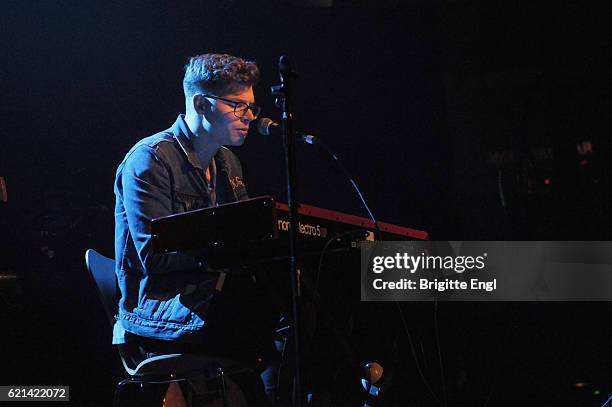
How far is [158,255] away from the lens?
2.43 meters

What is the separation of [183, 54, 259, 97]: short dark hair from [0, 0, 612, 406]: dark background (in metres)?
1.06

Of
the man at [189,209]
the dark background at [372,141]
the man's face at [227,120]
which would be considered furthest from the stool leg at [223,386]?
the man's face at [227,120]

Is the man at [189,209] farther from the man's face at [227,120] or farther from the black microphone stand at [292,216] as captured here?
the black microphone stand at [292,216]

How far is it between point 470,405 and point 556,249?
1299mm

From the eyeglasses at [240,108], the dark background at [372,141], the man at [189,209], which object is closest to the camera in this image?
the man at [189,209]

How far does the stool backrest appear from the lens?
8.91ft

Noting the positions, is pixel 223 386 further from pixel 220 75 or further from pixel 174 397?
pixel 220 75

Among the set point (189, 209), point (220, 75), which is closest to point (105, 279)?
point (189, 209)

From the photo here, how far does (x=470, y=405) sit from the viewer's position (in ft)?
9.52

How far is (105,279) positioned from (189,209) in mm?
437

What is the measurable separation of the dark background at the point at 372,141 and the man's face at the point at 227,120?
0.90 meters

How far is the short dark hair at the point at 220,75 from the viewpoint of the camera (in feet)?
9.44

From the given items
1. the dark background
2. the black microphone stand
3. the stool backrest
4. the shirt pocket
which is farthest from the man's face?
the dark background

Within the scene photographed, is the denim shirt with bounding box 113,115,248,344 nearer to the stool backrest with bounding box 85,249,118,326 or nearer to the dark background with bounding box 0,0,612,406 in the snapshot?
the stool backrest with bounding box 85,249,118,326
